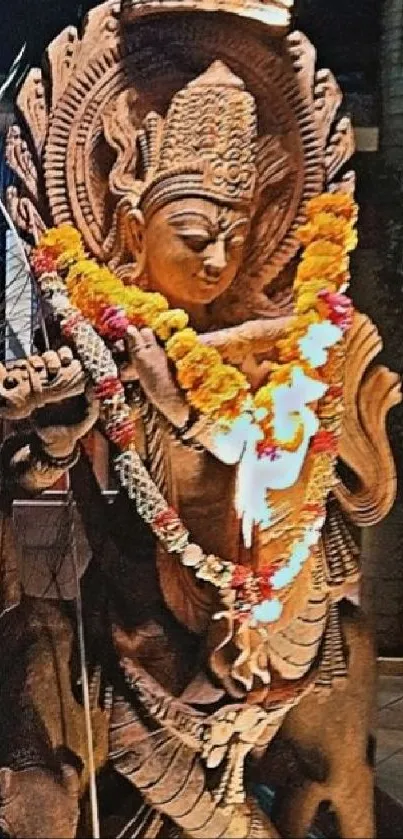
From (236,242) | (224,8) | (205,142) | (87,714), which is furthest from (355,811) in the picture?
(224,8)

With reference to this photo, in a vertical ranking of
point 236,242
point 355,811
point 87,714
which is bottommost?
point 355,811

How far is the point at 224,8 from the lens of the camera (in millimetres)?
1100

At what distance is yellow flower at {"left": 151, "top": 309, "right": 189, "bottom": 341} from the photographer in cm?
112

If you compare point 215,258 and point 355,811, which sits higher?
point 215,258

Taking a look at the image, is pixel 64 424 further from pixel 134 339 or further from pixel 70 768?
pixel 70 768

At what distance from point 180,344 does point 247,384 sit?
0.27ft

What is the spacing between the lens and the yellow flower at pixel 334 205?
1139mm

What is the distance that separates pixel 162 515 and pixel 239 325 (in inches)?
8.5

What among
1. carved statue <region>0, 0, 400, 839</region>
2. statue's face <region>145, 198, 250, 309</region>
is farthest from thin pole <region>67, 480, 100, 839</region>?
statue's face <region>145, 198, 250, 309</region>

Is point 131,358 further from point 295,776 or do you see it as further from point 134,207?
point 295,776

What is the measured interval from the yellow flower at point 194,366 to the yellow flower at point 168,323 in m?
0.03

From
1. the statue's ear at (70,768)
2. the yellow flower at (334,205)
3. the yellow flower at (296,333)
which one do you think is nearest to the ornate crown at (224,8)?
the yellow flower at (334,205)

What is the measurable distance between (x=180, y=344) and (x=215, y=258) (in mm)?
95

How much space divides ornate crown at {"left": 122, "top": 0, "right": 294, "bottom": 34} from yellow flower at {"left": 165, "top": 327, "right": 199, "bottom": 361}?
0.32 metres
